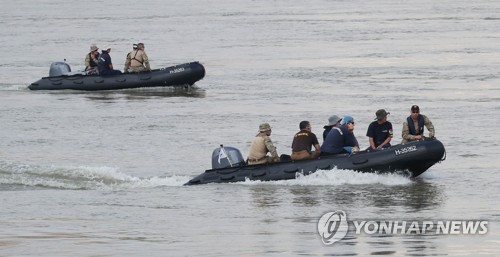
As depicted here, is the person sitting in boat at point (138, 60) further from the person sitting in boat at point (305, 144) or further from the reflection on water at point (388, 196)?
the reflection on water at point (388, 196)

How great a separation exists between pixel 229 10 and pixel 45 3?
26.5 m

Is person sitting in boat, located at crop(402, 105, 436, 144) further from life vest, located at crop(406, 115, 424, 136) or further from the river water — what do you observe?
the river water

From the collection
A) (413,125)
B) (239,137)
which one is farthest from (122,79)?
(413,125)

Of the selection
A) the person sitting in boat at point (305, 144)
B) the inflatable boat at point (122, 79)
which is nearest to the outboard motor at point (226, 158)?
the person sitting in boat at point (305, 144)

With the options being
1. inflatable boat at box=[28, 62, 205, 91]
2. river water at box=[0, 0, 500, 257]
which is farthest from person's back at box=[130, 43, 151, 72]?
river water at box=[0, 0, 500, 257]

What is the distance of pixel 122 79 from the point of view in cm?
4350

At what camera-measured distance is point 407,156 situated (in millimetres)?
24859

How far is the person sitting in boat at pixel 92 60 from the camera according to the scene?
139ft

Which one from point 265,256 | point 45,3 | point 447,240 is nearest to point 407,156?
point 447,240

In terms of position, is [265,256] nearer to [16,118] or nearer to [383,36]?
[16,118]

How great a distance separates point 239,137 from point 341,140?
27.6 ft

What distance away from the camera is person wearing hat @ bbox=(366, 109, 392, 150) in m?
25.3

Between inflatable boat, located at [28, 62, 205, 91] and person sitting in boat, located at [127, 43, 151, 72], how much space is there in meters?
0.27

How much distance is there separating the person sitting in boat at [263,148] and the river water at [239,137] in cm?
51
